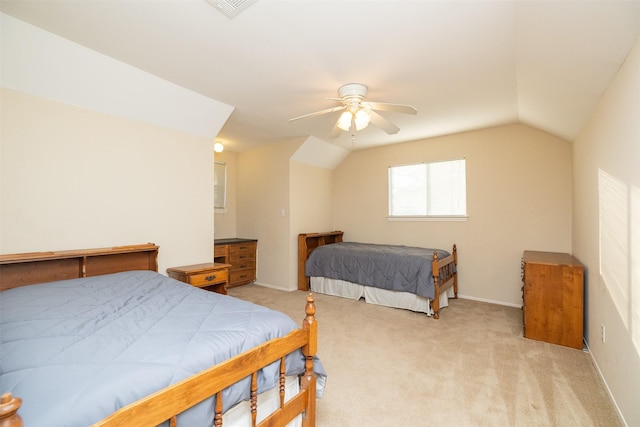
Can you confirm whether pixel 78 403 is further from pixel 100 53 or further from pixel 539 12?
pixel 539 12

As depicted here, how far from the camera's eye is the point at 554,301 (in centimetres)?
267

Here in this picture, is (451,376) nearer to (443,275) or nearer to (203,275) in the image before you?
(443,275)

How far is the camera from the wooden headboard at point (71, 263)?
2.06m

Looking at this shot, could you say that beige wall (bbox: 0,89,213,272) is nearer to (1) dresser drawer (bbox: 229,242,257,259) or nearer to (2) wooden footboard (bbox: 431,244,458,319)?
(1) dresser drawer (bbox: 229,242,257,259)

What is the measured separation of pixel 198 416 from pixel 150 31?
228cm

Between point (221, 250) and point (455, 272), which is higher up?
point (221, 250)

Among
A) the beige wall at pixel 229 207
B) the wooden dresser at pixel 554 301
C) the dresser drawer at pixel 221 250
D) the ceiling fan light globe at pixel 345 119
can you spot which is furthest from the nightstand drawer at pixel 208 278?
the wooden dresser at pixel 554 301

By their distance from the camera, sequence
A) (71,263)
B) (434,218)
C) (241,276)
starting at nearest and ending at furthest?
(71,263) < (434,218) < (241,276)

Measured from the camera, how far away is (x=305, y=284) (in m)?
4.65

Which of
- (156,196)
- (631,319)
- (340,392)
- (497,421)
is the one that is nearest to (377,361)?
(340,392)

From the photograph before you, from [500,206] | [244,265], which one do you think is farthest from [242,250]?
[500,206]

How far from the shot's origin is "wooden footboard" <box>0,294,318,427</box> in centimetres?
81

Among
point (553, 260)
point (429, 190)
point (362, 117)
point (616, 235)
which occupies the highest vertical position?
point (362, 117)

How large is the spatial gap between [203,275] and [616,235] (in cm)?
337
